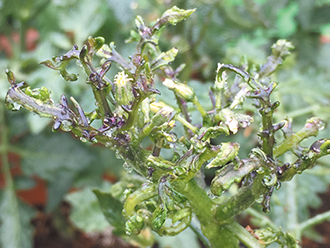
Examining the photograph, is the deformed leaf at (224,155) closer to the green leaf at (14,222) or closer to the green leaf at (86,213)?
the green leaf at (86,213)

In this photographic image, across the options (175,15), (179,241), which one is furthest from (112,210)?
(179,241)

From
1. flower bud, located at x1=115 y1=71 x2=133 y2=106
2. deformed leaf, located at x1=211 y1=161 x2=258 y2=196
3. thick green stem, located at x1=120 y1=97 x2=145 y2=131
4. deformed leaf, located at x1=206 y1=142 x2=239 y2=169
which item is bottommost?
deformed leaf, located at x1=211 y1=161 x2=258 y2=196

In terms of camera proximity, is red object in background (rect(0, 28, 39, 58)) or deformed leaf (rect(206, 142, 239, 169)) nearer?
deformed leaf (rect(206, 142, 239, 169))

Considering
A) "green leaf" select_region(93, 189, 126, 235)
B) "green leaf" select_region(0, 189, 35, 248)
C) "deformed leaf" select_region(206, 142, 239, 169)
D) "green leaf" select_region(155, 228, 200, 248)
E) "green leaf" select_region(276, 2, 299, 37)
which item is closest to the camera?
"deformed leaf" select_region(206, 142, 239, 169)

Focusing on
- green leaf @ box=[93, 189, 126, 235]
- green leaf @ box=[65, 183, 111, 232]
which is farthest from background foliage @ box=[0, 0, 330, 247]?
green leaf @ box=[93, 189, 126, 235]

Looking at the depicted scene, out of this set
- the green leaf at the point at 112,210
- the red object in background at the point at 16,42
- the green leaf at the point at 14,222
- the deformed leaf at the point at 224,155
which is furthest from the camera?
the red object in background at the point at 16,42

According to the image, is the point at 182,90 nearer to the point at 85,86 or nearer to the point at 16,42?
the point at 85,86

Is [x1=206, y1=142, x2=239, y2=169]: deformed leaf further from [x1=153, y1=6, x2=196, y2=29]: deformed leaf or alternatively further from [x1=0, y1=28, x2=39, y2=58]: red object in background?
[x1=0, y1=28, x2=39, y2=58]: red object in background

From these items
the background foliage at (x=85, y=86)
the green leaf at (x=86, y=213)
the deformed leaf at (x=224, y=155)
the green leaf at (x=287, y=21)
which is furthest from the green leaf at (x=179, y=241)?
the green leaf at (x=287, y=21)
